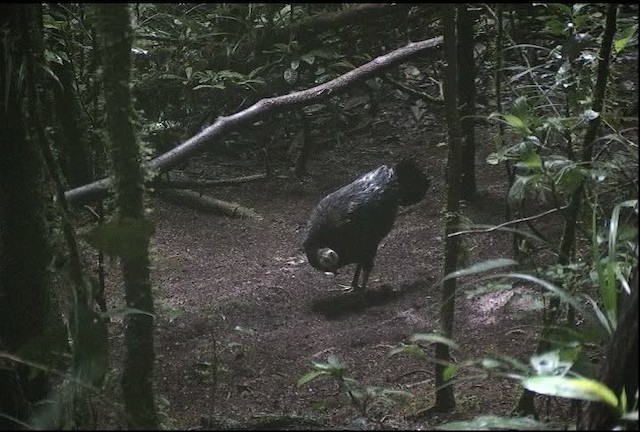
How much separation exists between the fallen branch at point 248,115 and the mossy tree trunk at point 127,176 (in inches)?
14.0

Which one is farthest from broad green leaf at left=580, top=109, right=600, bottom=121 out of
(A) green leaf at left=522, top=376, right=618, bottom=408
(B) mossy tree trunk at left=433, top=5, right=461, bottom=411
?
(A) green leaf at left=522, top=376, right=618, bottom=408

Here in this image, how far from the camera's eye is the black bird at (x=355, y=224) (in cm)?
462

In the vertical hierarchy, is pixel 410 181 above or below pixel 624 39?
below

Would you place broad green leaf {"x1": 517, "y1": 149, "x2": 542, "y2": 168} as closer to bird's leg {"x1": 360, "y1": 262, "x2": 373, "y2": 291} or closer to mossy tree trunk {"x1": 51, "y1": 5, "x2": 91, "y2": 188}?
bird's leg {"x1": 360, "y1": 262, "x2": 373, "y2": 291}

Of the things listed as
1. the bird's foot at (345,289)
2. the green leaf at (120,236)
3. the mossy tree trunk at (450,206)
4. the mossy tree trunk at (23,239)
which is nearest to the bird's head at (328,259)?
the bird's foot at (345,289)

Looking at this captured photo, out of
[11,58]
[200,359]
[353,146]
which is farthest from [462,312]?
[353,146]

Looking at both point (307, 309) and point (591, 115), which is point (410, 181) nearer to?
point (307, 309)

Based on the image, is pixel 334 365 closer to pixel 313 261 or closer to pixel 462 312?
pixel 462 312

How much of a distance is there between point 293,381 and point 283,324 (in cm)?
85

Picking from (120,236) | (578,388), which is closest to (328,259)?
(120,236)

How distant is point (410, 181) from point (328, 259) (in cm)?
95

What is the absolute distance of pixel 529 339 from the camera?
3.19 meters

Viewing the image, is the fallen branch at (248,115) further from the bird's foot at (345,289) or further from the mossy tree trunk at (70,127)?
the bird's foot at (345,289)

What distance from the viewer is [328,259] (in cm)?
466
